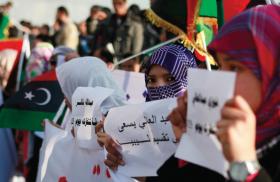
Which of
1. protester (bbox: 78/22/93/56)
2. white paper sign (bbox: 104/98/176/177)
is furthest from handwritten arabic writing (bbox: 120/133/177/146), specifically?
protester (bbox: 78/22/93/56)

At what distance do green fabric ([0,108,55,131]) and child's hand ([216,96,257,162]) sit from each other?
13.8 ft

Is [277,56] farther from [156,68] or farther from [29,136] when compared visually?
[29,136]

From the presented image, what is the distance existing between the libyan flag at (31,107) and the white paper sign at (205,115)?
3.98 m

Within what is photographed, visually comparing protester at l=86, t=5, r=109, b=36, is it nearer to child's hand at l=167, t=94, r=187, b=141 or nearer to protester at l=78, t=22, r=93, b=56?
protester at l=78, t=22, r=93, b=56

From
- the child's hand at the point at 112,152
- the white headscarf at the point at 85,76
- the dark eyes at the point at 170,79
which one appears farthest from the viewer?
the white headscarf at the point at 85,76

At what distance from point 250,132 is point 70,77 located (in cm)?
258

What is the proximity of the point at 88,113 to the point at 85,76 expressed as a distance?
26.0 inches

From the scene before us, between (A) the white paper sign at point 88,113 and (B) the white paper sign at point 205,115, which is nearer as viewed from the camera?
(B) the white paper sign at point 205,115

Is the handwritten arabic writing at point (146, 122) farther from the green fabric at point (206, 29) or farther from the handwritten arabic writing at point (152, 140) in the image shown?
the green fabric at point (206, 29)

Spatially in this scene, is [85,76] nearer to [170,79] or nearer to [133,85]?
[170,79]

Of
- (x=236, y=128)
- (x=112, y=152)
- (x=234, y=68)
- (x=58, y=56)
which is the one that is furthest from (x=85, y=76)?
(x=58, y=56)

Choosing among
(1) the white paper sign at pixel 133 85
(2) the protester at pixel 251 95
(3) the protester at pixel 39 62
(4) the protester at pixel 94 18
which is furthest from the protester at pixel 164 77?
(4) the protester at pixel 94 18

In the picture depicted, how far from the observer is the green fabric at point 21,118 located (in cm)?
609

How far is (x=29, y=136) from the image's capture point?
21.4ft
